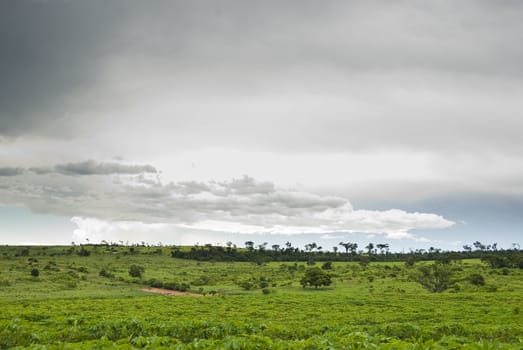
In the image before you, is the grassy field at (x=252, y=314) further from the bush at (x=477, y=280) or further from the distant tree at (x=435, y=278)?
the distant tree at (x=435, y=278)

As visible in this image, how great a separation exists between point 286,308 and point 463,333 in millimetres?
21957

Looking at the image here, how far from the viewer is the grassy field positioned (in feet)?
47.2

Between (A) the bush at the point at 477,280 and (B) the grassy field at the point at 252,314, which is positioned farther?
(A) the bush at the point at 477,280

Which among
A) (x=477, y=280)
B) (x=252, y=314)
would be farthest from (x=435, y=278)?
(x=252, y=314)

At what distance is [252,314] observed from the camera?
1556 inches

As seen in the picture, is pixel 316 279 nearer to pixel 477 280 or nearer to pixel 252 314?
pixel 477 280

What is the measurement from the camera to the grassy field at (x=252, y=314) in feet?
47.2

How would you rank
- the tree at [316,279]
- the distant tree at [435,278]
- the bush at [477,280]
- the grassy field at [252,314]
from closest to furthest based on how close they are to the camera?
the grassy field at [252,314] < the distant tree at [435,278] < the bush at [477,280] < the tree at [316,279]

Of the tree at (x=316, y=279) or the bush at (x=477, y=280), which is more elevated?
the bush at (x=477, y=280)

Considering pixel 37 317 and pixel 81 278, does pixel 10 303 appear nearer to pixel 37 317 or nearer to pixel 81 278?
pixel 37 317

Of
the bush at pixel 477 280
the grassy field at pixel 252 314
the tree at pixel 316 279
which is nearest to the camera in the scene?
the grassy field at pixel 252 314

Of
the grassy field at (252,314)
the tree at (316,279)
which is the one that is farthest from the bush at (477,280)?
the tree at (316,279)

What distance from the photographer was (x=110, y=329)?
21.3 metres

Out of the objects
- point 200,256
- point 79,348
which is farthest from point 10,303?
point 200,256
